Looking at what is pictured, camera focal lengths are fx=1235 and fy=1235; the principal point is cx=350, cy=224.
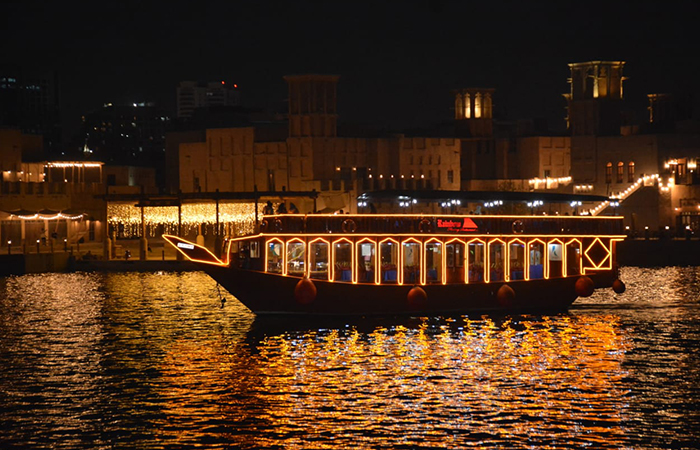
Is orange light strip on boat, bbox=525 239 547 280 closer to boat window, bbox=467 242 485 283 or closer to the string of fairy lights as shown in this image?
boat window, bbox=467 242 485 283

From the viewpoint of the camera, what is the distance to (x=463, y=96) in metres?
151

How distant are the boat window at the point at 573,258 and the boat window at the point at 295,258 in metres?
13.6

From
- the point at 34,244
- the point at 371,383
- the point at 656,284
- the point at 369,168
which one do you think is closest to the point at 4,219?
the point at 34,244

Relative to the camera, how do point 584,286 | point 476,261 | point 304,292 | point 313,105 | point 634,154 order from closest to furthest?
point 304,292, point 476,261, point 584,286, point 634,154, point 313,105

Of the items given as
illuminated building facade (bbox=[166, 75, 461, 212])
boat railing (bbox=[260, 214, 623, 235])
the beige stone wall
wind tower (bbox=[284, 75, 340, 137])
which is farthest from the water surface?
the beige stone wall

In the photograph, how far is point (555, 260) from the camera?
2442 inches

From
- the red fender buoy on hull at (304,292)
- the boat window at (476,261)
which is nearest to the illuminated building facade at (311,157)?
the boat window at (476,261)

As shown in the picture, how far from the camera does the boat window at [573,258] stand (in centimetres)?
6203

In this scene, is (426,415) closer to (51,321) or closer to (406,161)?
(51,321)

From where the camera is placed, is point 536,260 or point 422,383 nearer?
point 422,383

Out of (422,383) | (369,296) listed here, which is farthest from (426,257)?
(422,383)

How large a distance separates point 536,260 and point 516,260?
1.01m

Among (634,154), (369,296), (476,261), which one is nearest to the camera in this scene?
(369,296)

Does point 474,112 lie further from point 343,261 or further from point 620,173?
point 343,261
